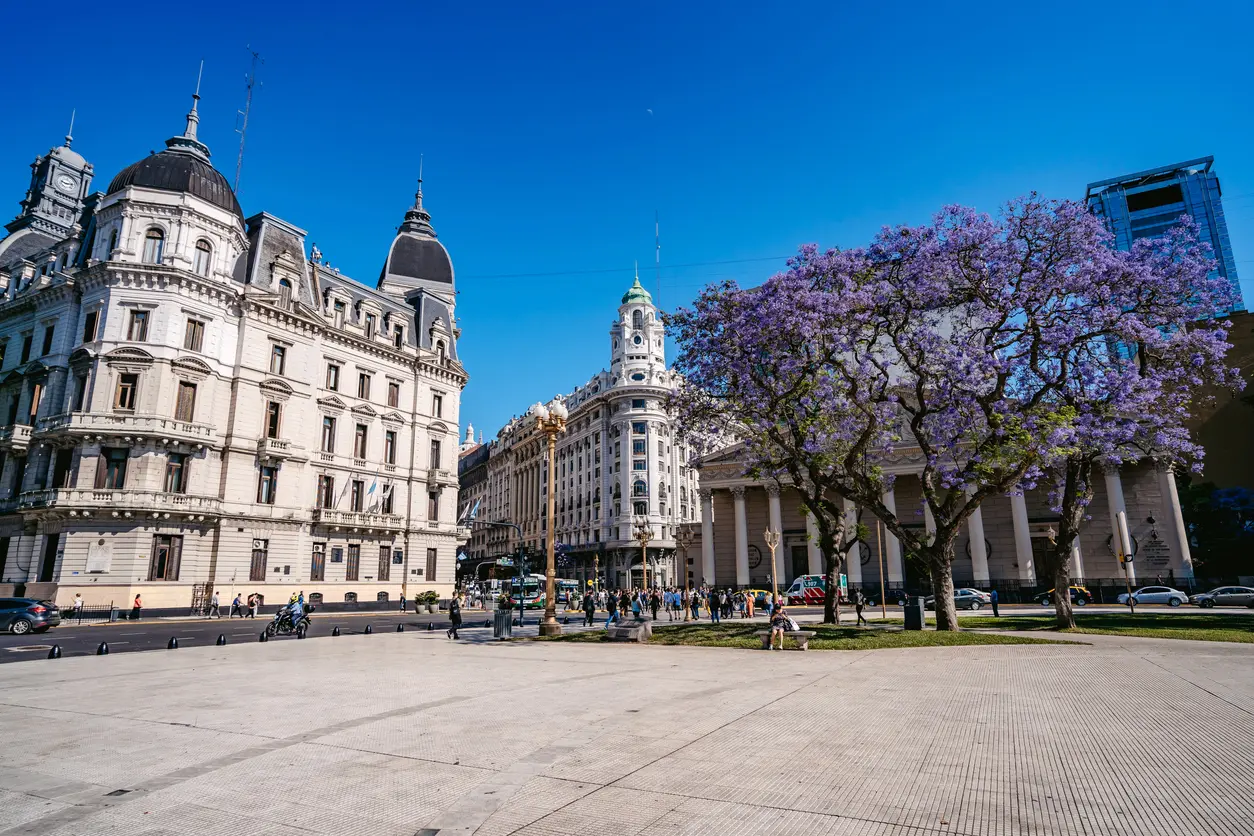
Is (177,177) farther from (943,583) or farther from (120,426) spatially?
(943,583)

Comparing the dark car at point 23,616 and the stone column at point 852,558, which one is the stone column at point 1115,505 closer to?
the stone column at point 852,558

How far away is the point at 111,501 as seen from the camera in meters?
34.7

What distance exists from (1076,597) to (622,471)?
5135 cm

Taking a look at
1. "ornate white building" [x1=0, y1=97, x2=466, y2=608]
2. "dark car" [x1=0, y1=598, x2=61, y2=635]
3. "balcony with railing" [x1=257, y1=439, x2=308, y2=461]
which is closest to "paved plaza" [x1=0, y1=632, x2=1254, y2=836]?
"dark car" [x1=0, y1=598, x2=61, y2=635]

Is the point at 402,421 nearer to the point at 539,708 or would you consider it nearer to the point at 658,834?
the point at 539,708

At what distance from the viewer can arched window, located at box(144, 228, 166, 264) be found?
37.8m

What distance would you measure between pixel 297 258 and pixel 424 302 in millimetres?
10422

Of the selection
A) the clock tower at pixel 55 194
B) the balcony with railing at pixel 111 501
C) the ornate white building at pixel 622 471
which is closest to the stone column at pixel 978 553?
the ornate white building at pixel 622 471

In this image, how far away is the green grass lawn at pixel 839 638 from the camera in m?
19.4

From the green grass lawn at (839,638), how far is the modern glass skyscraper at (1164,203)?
95333 mm

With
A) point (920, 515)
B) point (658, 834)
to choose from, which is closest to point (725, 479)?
point (920, 515)

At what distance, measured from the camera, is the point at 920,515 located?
2174 inches

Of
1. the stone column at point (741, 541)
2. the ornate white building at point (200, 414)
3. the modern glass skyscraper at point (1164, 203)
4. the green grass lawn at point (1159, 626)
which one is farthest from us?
the modern glass skyscraper at point (1164, 203)

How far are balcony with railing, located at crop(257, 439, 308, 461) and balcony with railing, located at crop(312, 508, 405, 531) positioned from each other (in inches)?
141
